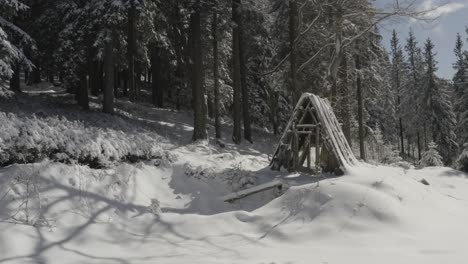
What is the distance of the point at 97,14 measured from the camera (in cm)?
1670

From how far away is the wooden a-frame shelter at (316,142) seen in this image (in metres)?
11.2

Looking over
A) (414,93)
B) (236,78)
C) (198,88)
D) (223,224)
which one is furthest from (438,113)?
(223,224)

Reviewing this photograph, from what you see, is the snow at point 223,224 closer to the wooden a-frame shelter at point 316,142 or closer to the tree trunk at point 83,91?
the wooden a-frame shelter at point 316,142

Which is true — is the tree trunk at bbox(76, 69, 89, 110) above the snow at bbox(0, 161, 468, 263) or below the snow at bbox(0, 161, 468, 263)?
above

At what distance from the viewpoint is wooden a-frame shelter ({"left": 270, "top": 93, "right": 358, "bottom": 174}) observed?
36.6 feet

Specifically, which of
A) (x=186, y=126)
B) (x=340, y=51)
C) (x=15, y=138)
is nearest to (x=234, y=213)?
(x=15, y=138)

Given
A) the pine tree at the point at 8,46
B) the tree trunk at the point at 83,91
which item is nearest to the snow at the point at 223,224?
the pine tree at the point at 8,46

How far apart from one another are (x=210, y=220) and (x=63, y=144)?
13.3 ft

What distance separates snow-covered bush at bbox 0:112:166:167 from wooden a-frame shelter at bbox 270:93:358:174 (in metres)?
4.13

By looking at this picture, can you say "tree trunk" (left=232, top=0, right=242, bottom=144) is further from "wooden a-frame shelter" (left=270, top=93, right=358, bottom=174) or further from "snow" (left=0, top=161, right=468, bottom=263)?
"snow" (left=0, top=161, right=468, bottom=263)

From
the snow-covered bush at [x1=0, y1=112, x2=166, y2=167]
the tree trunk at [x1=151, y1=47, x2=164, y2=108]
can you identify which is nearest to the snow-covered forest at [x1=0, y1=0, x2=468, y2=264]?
the snow-covered bush at [x1=0, y1=112, x2=166, y2=167]

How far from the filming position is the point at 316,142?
1142cm

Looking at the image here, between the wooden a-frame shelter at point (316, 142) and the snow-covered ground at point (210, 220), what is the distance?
2.51ft

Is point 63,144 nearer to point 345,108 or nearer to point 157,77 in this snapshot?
point 345,108
